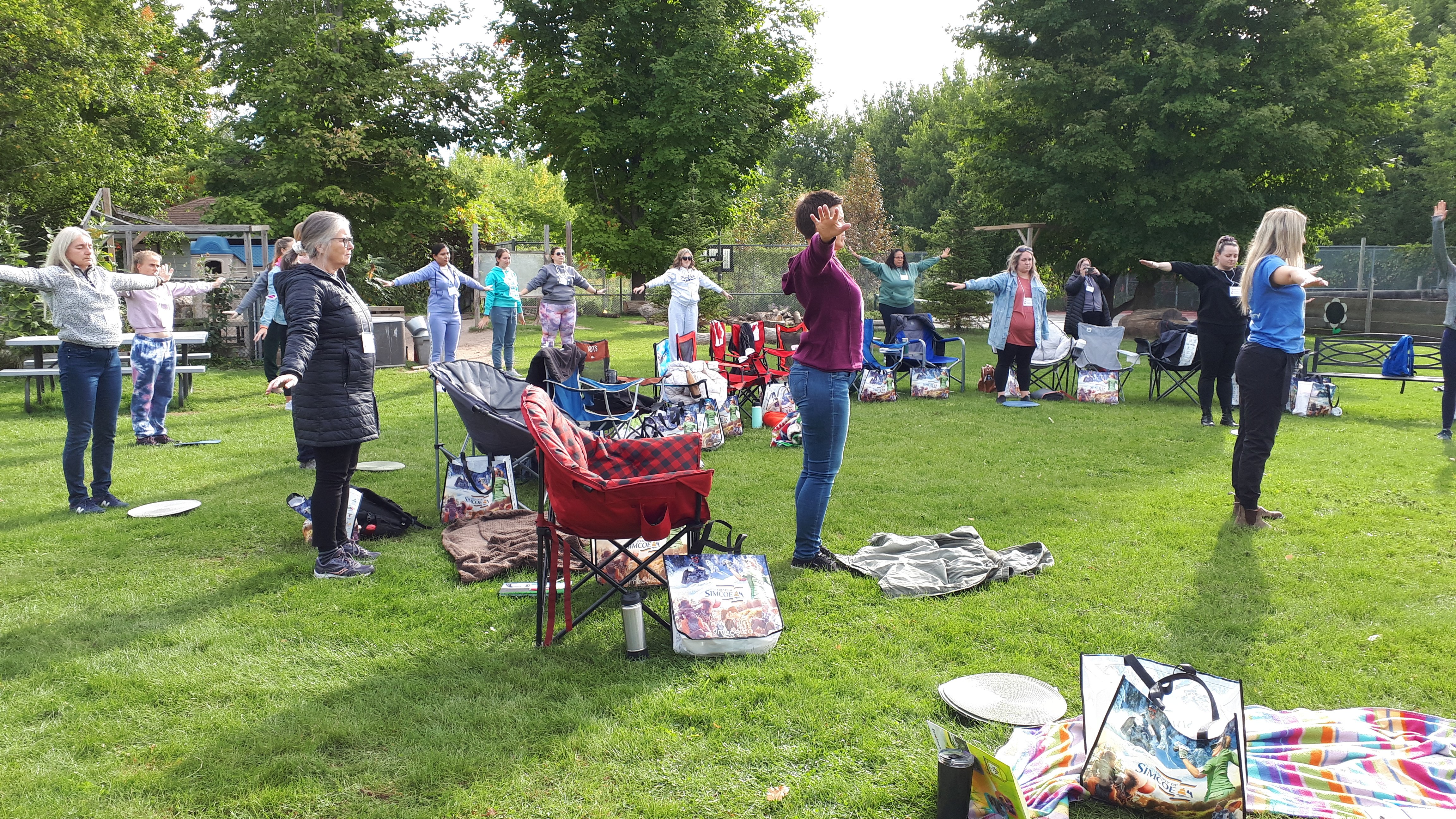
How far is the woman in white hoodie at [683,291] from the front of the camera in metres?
11.9

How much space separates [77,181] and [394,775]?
1760 cm

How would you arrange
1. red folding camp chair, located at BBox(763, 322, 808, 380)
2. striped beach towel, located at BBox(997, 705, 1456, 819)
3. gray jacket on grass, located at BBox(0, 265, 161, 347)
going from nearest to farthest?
1. striped beach towel, located at BBox(997, 705, 1456, 819)
2. gray jacket on grass, located at BBox(0, 265, 161, 347)
3. red folding camp chair, located at BBox(763, 322, 808, 380)

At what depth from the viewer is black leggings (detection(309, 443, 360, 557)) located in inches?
177

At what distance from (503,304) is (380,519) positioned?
739 centimetres

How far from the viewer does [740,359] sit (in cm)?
975

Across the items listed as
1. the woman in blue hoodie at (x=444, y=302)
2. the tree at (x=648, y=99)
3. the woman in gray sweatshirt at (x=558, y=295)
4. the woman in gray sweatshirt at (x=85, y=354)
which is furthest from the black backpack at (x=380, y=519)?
the tree at (x=648, y=99)

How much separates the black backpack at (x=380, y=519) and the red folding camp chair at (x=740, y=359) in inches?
157

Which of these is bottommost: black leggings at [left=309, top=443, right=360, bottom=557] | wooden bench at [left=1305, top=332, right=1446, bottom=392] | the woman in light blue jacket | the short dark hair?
black leggings at [left=309, top=443, right=360, bottom=557]

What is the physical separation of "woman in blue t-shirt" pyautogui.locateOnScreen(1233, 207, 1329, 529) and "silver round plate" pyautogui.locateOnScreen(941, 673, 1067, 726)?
270 cm

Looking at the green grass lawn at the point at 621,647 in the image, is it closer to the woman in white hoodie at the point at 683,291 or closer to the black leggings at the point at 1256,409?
the black leggings at the point at 1256,409

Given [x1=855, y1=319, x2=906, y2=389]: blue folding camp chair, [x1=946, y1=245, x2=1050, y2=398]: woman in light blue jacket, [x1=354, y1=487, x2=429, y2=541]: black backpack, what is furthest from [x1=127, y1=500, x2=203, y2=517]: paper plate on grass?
[x1=946, y1=245, x2=1050, y2=398]: woman in light blue jacket

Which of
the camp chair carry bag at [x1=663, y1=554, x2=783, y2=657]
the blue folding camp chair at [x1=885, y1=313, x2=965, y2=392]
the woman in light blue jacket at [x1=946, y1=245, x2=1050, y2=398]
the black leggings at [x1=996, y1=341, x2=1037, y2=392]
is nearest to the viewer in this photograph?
the camp chair carry bag at [x1=663, y1=554, x2=783, y2=657]

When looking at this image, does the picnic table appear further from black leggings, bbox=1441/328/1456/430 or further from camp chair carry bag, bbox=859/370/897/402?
black leggings, bbox=1441/328/1456/430

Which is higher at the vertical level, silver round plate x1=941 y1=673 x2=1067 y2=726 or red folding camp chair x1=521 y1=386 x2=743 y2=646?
red folding camp chair x1=521 y1=386 x2=743 y2=646
